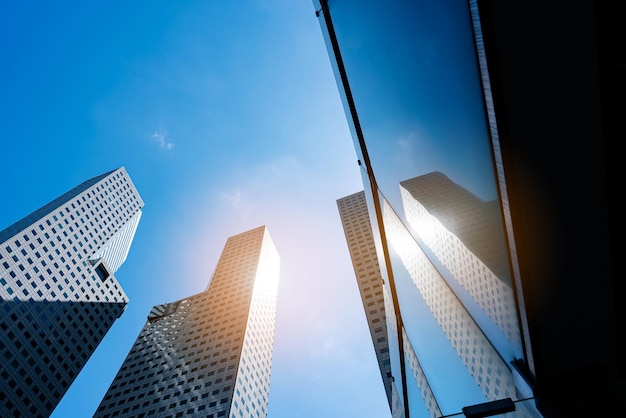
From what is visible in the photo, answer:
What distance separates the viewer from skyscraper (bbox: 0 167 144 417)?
260 feet

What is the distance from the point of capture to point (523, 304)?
5.02m

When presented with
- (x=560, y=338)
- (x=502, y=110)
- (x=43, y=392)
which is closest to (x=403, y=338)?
(x=560, y=338)

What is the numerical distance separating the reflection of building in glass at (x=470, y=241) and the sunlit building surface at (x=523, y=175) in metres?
0.04

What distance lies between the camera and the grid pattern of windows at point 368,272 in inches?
3541

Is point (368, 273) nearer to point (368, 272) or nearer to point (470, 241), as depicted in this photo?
point (368, 272)

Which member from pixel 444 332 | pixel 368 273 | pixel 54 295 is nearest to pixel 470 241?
pixel 444 332

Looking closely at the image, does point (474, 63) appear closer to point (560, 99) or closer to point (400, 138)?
point (560, 99)

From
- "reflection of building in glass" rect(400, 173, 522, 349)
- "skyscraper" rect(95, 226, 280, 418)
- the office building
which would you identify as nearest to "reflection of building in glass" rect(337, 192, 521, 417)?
"reflection of building in glass" rect(400, 173, 522, 349)

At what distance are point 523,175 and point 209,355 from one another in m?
96.0

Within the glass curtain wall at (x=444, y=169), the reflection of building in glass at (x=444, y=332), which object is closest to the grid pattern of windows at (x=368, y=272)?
the reflection of building in glass at (x=444, y=332)

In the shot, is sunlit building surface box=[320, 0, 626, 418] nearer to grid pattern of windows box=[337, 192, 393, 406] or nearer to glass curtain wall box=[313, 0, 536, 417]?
glass curtain wall box=[313, 0, 536, 417]

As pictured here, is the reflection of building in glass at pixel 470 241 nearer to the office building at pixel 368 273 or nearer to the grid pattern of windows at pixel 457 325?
the grid pattern of windows at pixel 457 325

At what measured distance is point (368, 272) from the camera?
4129 inches

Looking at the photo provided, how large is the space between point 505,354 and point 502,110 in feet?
15.6
